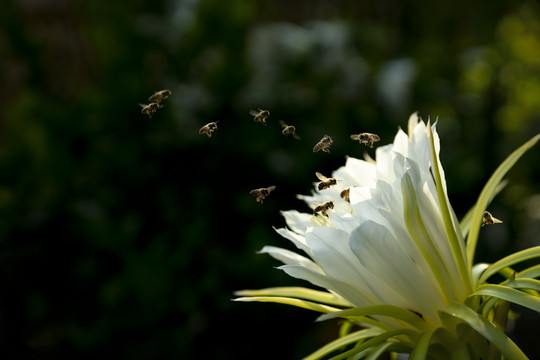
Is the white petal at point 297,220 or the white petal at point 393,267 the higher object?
the white petal at point 297,220

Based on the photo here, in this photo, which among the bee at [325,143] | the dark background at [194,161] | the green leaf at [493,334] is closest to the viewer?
the green leaf at [493,334]

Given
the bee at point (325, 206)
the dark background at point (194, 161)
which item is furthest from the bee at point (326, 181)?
the dark background at point (194, 161)

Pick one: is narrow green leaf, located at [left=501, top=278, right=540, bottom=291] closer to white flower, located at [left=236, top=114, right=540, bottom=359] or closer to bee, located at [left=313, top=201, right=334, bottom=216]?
white flower, located at [left=236, top=114, right=540, bottom=359]

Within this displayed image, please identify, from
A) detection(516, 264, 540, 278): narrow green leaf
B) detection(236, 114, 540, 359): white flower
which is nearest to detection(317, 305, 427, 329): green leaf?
detection(236, 114, 540, 359): white flower

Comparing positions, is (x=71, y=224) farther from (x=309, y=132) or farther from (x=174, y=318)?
(x=309, y=132)

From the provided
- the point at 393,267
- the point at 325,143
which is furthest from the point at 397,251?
the point at 325,143

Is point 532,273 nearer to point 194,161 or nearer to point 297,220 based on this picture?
point 297,220

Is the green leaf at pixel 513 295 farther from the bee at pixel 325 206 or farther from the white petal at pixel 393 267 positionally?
the bee at pixel 325 206
